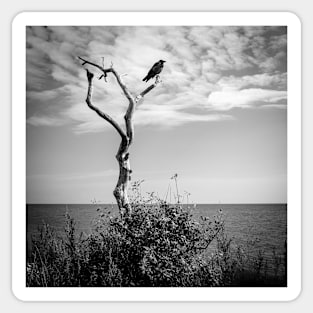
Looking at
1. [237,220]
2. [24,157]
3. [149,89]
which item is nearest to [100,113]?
[149,89]

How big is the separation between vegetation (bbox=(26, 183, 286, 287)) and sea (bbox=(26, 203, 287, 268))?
0.16ft

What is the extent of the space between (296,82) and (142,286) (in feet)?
6.33

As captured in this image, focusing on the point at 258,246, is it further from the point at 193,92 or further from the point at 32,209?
the point at 32,209

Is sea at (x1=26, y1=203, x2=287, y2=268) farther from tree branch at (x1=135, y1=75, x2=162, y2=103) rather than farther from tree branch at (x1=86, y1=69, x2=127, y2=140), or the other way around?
tree branch at (x1=135, y1=75, x2=162, y2=103)

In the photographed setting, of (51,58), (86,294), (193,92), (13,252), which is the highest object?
(51,58)

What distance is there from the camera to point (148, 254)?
328cm

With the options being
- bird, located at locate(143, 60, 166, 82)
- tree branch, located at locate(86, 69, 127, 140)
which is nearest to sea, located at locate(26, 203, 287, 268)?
tree branch, located at locate(86, 69, 127, 140)

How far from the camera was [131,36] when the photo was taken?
3279 millimetres

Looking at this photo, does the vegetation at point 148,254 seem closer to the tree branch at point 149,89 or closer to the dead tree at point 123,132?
the dead tree at point 123,132

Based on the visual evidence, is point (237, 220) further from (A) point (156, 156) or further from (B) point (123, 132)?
(B) point (123, 132)

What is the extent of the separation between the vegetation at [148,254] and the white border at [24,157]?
0.28 ft

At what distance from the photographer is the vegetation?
3.21 m
